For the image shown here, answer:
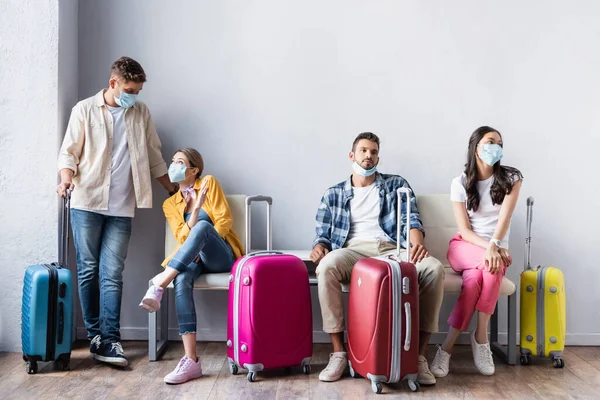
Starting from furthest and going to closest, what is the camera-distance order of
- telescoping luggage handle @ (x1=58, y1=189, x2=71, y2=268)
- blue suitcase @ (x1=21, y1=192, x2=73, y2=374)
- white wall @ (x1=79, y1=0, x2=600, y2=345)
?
white wall @ (x1=79, y1=0, x2=600, y2=345) < telescoping luggage handle @ (x1=58, y1=189, x2=71, y2=268) < blue suitcase @ (x1=21, y1=192, x2=73, y2=374)

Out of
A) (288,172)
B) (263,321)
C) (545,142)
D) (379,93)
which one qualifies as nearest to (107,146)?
(288,172)

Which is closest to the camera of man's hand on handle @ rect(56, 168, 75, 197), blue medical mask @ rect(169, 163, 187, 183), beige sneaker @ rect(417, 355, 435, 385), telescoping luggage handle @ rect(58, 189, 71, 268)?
beige sneaker @ rect(417, 355, 435, 385)

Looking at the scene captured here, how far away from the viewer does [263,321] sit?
8.36ft

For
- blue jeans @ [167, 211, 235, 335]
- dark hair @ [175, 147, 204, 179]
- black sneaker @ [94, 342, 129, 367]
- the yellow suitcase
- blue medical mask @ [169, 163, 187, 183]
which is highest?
dark hair @ [175, 147, 204, 179]

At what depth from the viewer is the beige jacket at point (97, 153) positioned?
2881mm

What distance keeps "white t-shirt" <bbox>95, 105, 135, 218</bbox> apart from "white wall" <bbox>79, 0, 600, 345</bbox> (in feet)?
1.14

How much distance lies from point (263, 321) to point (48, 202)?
1.33 meters

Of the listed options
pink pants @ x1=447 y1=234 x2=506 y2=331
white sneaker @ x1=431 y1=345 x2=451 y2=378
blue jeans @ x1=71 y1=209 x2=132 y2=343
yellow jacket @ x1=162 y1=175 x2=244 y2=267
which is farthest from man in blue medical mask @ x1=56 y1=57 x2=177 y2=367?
pink pants @ x1=447 y1=234 x2=506 y2=331

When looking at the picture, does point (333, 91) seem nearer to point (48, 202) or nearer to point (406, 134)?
point (406, 134)

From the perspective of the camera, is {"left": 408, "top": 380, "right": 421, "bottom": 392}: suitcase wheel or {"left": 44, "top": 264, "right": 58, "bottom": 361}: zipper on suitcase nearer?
{"left": 408, "top": 380, "right": 421, "bottom": 392}: suitcase wheel

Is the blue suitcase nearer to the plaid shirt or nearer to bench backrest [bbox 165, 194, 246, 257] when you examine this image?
bench backrest [bbox 165, 194, 246, 257]

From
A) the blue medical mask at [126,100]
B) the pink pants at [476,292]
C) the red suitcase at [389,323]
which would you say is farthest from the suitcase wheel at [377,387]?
the blue medical mask at [126,100]

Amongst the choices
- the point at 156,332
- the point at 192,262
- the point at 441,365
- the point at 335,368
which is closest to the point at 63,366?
the point at 156,332

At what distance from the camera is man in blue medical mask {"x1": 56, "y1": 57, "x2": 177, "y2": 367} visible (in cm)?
288
